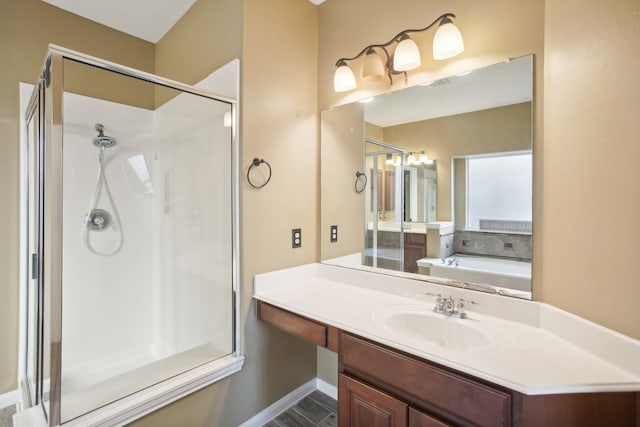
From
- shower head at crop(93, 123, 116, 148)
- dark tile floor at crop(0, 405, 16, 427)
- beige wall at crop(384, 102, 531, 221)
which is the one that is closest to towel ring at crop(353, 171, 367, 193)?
beige wall at crop(384, 102, 531, 221)

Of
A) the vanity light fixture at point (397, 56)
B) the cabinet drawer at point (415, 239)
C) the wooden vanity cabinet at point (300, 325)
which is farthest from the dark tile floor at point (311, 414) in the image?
the vanity light fixture at point (397, 56)

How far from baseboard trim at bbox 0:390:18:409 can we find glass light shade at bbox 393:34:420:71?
3.20 meters

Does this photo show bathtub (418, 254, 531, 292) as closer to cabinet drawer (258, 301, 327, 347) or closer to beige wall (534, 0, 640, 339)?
beige wall (534, 0, 640, 339)

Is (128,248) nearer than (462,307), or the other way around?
(462,307)

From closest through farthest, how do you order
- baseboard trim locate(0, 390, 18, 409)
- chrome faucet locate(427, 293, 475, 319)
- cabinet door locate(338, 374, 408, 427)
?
cabinet door locate(338, 374, 408, 427) < chrome faucet locate(427, 293, 475, 319) < baseboard trim locate(0, 390, 18, 409)

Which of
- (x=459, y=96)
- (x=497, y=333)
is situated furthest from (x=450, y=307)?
(x=459, y=96)

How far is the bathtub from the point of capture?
140cm

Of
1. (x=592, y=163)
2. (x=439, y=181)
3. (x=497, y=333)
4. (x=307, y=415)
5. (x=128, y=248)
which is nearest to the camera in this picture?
(x=592, y=163)

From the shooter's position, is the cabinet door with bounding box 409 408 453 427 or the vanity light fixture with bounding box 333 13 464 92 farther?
the vanity light fixture with bounding box 333 13 464 92

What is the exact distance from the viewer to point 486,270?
153cm

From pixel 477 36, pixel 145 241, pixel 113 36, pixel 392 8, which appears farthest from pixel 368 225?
pixel 113 36

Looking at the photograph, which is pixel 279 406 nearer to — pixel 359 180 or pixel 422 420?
pixel 422 420

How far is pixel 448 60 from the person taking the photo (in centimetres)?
158

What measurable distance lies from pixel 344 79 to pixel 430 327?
1506mm
